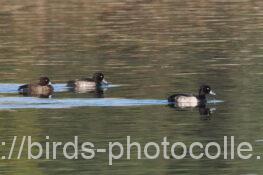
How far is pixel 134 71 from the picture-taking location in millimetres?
36750

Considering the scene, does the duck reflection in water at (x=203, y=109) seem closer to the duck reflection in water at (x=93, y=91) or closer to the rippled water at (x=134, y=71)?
the rippled water at (x=134, y=71)

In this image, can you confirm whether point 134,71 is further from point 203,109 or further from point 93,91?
point 203,109

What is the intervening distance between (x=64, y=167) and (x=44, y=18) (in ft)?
113

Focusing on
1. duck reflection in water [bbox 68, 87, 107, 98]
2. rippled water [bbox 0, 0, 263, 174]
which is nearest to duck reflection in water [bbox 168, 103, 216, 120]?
rippled water [bbox 0, 0, 263, 174]

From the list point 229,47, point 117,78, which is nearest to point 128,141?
point 117,78

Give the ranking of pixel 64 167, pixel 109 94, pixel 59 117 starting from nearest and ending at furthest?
pixel 64 167
pixel 59 117
pixel 109 94

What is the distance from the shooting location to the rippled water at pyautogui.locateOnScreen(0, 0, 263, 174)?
84.7 feet

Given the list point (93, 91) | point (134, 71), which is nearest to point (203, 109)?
point (93, 91)

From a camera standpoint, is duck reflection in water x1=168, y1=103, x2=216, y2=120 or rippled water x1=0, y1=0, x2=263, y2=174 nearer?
rippled water x1=0, y1=0, x2=263, y2=174

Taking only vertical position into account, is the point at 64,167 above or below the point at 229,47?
below

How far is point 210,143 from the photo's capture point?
25.3m

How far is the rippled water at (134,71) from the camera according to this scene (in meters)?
25.8

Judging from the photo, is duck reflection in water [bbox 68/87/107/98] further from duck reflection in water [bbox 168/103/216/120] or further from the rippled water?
duck reflection in water [bbox 168/103/216/120]

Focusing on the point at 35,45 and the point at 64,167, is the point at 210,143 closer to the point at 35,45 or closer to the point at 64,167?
the point at 64,167
